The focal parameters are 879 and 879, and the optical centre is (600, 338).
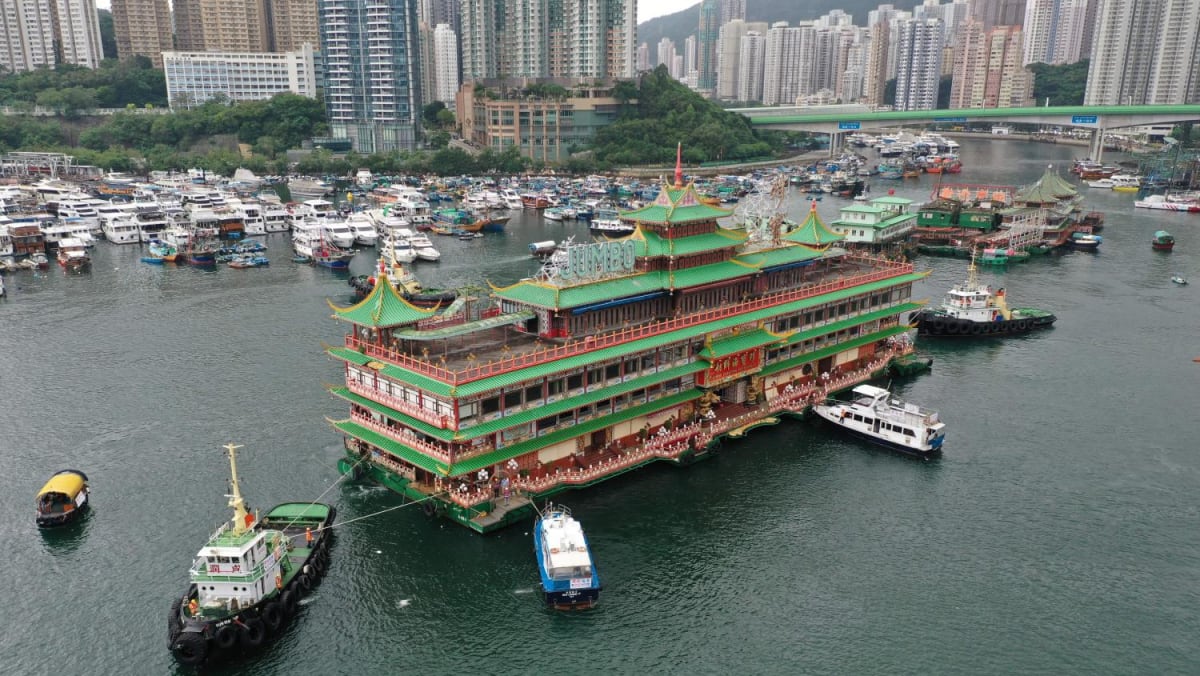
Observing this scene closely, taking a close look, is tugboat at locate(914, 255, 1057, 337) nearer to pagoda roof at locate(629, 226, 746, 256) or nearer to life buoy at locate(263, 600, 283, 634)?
pagoda roof at locate(629, 226, 746, 256)

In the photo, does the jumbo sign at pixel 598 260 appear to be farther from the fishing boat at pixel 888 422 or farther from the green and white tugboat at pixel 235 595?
the green and white tugboat at pixel 235 595

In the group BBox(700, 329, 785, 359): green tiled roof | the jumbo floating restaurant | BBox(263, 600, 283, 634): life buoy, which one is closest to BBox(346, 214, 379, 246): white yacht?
the jumbo floating restaurant

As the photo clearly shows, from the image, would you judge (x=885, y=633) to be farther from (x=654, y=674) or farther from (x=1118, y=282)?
(x=1118, y=282)

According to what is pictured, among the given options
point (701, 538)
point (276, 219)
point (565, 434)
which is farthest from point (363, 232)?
point (701, 538)

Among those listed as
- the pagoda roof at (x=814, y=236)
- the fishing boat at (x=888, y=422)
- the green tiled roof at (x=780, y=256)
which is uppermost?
the pagoda roof at (x=814, y=236)

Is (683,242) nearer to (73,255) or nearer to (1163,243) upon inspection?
(73,255)

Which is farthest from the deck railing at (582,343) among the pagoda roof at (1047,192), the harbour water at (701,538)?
the pagoda roof at (1047,192)
